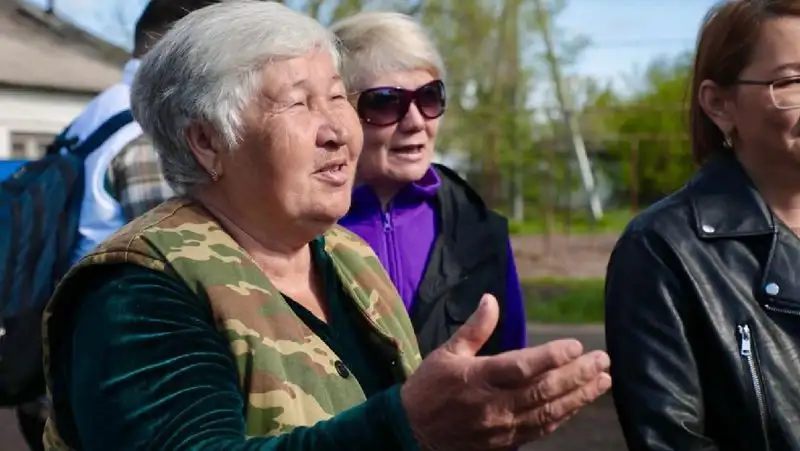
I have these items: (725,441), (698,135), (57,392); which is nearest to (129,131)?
(57,392)

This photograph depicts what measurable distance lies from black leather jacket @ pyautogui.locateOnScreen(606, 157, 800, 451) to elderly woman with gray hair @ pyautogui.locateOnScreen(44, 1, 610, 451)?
49 centimetres

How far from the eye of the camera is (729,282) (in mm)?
2166

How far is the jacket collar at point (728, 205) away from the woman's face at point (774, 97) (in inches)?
2.8

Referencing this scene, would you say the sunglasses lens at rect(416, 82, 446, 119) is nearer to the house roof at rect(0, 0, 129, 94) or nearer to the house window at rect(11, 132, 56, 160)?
the house window at rect(11, 132, 56, 160)

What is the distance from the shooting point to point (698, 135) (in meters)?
2.49

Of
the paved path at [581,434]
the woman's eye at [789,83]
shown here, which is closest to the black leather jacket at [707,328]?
the woman's eye at [789,83]

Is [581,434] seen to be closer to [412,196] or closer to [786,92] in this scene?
[412,196]

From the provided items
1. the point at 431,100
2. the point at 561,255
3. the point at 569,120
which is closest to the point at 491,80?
the point at 569,120

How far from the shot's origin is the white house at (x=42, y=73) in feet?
66.0

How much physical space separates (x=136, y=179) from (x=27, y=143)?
18530mm

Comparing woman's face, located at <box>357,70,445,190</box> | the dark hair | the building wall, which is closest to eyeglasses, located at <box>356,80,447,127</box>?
woman's face, located at <box>357,70,445,190</box>

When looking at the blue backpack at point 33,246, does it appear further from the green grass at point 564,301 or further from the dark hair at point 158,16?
the green grass at point 564,301

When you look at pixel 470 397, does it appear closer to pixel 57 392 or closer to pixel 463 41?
pixel 57 392

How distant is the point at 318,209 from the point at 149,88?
38 centimetres
